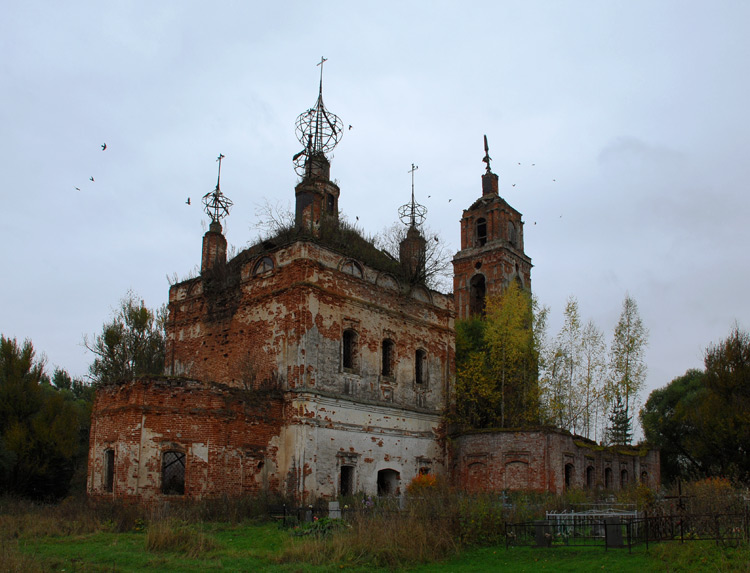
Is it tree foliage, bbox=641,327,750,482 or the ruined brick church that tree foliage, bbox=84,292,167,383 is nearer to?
the ruined brick church

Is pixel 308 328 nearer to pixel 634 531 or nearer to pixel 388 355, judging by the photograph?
pixel 388 355

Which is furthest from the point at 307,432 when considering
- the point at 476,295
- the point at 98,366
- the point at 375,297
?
the point at 476,295

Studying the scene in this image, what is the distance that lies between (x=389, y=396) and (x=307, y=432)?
4391mm

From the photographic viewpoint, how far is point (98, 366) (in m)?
35.5

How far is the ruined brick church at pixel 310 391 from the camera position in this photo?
1834cm

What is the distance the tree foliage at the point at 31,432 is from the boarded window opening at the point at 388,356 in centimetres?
1442

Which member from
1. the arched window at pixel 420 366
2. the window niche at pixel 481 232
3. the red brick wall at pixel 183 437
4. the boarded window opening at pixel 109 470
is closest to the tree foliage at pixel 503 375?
the arched window at pixel 420 366

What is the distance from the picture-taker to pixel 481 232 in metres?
43.5

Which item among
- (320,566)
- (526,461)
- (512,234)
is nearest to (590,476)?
(526,461)

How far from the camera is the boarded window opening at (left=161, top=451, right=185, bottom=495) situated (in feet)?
60.0

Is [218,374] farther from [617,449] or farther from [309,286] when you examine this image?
[617,449]

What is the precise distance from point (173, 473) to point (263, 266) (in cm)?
738

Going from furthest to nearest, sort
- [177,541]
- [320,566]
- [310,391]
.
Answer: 1. [310,391]
2. [177,541]
3. [320,566]

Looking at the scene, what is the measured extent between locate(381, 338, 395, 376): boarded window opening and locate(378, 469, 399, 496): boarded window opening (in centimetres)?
347
